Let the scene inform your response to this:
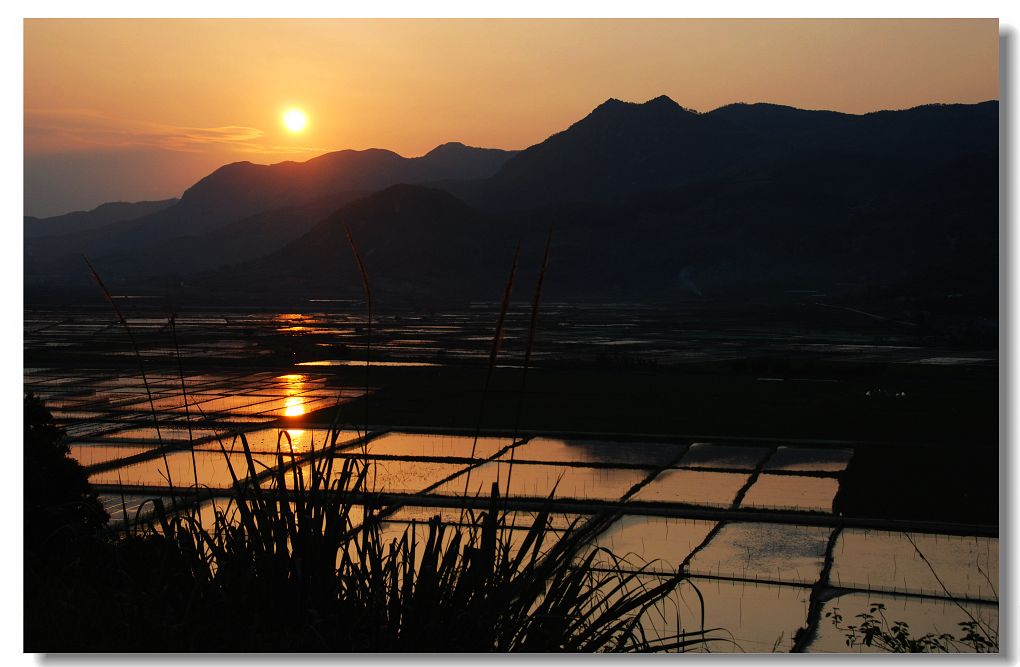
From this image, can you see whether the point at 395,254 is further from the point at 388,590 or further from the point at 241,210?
the point at 388,590

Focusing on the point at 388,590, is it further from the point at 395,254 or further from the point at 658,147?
the point at 658,147

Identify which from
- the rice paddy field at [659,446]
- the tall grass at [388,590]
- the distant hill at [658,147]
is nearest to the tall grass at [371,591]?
the tall grass at [388,590]

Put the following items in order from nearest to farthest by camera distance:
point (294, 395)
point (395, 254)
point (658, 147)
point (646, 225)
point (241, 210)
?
point (294, 395)
point (395, 254)
point (646, 225)
point (658, 147)
point (241, 210)

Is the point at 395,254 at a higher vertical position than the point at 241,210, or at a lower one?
lower

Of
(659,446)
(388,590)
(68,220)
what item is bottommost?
(659,446)

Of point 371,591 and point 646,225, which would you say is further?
point 646,225

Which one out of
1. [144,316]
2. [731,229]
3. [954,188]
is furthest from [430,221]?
[144,316]

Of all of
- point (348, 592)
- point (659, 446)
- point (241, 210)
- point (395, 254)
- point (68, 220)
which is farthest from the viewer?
point (241, 210)

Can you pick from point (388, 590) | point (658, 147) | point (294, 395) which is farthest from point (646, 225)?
point (388, 590)
